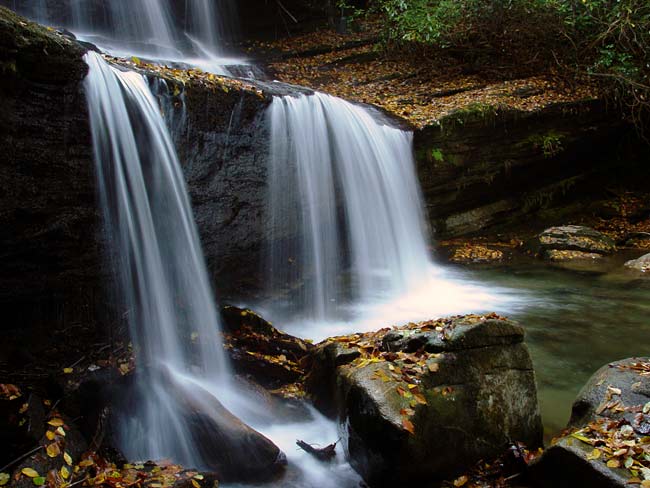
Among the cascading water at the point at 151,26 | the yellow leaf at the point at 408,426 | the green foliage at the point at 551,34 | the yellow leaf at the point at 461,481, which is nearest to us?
the yellow leaf at the point at 408,426

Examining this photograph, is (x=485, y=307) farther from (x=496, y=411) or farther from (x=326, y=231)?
(x=496, y=411)

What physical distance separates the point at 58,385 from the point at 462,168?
9.21 metres

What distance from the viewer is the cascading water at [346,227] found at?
8102 millimetres

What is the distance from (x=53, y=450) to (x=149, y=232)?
269cm

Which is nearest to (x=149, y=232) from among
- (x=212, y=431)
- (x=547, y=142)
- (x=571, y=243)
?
(x=212, y=431)

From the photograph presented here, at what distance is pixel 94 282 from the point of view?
5570mm

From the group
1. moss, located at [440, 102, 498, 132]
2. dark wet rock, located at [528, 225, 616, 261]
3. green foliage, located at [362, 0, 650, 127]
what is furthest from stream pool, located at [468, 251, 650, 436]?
green foliage, located at [362, 0, 650, 127]

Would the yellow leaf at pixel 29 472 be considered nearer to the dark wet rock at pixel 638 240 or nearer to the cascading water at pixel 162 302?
the cascading water at pixel 162 302

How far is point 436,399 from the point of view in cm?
398

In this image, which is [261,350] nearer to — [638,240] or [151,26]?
[638,240]

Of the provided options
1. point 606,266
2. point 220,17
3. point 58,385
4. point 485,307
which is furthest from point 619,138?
point 58,385

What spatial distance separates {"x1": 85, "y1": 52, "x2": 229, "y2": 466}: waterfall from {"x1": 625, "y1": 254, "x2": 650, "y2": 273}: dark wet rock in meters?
8.11

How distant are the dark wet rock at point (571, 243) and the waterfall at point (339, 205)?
261 cm

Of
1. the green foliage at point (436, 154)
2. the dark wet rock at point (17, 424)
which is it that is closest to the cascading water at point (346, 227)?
the green foliage at point (436, 154)
